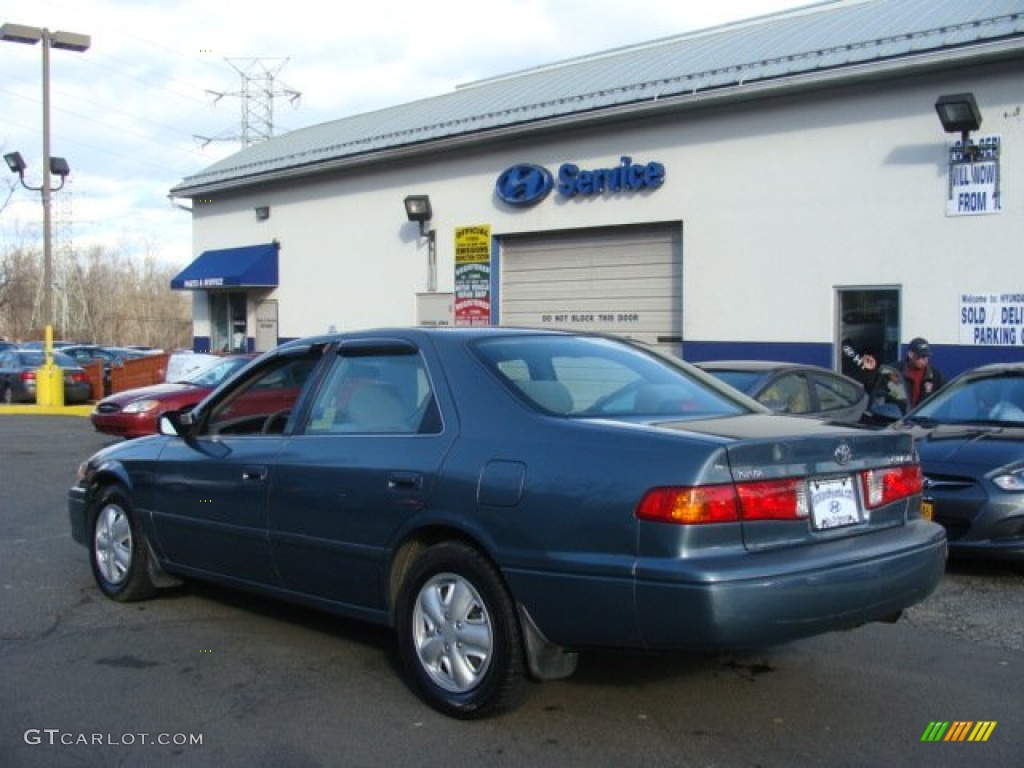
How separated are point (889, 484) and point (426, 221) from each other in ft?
57.6

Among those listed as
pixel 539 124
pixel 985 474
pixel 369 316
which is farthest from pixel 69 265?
pixel 985 474

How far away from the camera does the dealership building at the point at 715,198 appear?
553 inches

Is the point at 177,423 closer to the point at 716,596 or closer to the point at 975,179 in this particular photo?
the point at 716,596

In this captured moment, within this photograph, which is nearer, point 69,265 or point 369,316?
point 369,316

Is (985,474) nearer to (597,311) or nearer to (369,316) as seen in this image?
(597,311)

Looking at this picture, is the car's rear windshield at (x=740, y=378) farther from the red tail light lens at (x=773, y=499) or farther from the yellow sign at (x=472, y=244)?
the yellow sign at (x=472, y=244)

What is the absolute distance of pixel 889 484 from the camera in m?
4.60

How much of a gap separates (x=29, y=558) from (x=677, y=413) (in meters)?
5.30

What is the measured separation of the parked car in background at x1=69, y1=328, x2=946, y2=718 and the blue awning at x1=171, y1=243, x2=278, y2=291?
2004 centimetres

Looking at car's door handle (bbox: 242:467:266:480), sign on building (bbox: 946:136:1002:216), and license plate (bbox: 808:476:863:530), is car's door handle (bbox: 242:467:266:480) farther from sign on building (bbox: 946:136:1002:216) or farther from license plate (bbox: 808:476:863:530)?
sign on building (bbox: 946:136:1002:216)

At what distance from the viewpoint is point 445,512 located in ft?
14.8

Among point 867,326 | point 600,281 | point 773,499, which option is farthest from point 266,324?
point 773,499

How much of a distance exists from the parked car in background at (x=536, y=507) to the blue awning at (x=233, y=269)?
65.8ft

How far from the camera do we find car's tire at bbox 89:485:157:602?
251 inches
